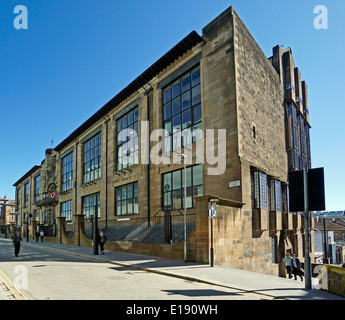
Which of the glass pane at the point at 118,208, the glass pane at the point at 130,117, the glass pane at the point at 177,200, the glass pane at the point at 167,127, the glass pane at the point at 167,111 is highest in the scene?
the glass pane at the point at 130,117

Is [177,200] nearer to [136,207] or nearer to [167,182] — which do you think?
[167,182]

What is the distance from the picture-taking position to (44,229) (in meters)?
40.9

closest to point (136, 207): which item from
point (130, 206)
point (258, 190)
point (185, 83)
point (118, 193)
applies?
point (130, 206)

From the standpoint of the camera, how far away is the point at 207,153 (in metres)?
19.1

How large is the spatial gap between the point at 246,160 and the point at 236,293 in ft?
35.8

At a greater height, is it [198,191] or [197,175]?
[197,175]

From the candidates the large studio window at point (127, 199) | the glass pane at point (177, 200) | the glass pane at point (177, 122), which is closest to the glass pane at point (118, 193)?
the large studio window at point (127, 199)

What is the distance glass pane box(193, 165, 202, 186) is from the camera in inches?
790

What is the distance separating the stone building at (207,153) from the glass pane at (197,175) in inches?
2.8

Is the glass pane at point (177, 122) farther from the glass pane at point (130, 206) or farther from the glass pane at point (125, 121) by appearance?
the glass pane at point (130, 206)

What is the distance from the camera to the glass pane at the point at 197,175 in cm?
2008

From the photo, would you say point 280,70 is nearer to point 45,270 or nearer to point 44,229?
point 45,270

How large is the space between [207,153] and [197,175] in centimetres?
204
